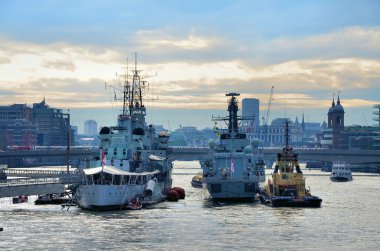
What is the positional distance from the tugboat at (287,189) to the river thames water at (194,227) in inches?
80.8

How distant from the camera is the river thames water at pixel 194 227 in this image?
282ft

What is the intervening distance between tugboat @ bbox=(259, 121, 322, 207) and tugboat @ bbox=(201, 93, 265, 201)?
3.54 m

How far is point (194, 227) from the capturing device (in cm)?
9988

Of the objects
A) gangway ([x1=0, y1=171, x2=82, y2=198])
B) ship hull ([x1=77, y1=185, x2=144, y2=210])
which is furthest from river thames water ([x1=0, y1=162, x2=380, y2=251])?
gangway ([x1=0, y1=171, x2=82, y2=198])

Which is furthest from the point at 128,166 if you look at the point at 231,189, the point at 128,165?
the point at 231,189

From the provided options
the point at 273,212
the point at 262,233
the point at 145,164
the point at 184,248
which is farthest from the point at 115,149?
the point at 184,248

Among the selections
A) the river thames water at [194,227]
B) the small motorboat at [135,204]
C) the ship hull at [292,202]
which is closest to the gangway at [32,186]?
the river thames water at [194,227]

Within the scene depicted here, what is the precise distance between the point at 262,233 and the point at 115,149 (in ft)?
144

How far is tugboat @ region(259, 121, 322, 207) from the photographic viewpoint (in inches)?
4934

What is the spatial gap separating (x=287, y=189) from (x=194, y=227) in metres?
32.5

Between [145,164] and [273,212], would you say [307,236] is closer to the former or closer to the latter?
[273,212]

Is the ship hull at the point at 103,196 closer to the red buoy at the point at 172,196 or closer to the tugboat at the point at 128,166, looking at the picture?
the tugboat at the point at 128,166

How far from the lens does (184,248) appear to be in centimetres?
8325

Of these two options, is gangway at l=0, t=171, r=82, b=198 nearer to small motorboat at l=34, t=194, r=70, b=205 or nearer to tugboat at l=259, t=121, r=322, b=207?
small motorboat at l=34, t=194, r=70, b=205
